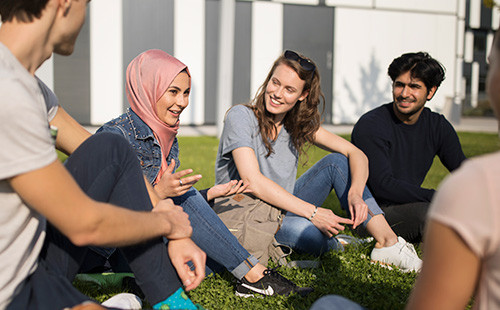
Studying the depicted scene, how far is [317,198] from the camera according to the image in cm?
377

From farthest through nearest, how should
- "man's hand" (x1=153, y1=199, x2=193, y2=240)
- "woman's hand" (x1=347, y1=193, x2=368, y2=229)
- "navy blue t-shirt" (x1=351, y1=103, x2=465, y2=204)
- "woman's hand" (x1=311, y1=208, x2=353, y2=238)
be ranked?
"navy blue t-shirt" (x1=351, y1=103, x2=465, y2=204) → "woman's hand" (x1=347, y1=193, x2=368, y2=229) → "woman's hand" (x1=311, y1=208, x2=353, y2=238) → "man's hand" (x1=153, y1=199, x2=193, y2=240)

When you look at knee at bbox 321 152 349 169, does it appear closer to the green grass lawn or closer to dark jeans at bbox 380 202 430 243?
dark jeans at bbox 380 202 430 243

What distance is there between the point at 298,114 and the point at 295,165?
15.5 inches

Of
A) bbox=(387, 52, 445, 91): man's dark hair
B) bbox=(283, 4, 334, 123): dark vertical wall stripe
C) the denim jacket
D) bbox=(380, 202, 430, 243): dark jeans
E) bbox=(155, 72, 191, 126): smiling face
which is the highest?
bbox=(283, 4, 334, 123): dark vertical wall stripe

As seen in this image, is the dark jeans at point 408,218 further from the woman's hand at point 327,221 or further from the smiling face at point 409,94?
the smiling face at point 409,94

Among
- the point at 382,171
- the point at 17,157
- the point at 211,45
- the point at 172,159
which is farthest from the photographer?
the point at 211,45

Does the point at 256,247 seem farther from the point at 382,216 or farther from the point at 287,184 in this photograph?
the point at 382,216

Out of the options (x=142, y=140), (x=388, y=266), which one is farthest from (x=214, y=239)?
(x=388, y=266)

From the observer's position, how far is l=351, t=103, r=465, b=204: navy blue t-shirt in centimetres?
391

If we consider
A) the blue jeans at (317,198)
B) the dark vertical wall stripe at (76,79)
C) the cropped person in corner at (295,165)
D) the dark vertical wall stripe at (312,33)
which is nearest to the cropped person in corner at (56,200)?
the cropped person in corner at (295,165)

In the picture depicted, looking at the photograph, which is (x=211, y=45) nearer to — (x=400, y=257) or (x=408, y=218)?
(x=408, y=218)

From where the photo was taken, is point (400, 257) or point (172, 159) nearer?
point (172, 159)

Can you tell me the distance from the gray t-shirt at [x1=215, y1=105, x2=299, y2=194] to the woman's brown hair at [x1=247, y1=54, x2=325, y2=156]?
43mm

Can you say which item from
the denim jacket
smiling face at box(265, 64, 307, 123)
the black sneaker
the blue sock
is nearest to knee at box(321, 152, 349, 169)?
smiling face at box(265, 64, 307, 123)
